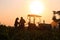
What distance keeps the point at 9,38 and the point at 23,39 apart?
748mm

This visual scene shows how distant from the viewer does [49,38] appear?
12.8 m

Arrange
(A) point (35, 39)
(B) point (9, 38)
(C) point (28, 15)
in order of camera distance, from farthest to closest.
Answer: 1. (C) point (28, 15)
2. (A) point (35, 39)
3. (B) point (9, 38)

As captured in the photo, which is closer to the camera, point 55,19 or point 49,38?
point 49,38


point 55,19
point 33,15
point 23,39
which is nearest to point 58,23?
point 55,19

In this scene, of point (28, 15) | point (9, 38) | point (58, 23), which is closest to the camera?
point (9, 38)

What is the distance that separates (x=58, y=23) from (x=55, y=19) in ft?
3.87

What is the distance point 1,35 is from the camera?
38.2 ft

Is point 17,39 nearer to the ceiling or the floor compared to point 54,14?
nearer to the floor

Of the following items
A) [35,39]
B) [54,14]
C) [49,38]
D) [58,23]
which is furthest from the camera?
[54,14]

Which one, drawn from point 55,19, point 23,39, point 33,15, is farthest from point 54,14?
point 23,39

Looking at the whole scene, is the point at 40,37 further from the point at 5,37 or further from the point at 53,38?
the point at 5,37

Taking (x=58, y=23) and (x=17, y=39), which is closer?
(x=17, y=39)

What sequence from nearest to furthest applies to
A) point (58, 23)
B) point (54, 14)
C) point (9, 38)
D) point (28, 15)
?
point (9, 38)
point (58, 23)
point (54, 14)
point (28, 15)

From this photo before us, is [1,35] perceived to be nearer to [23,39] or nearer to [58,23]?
[23,39]
